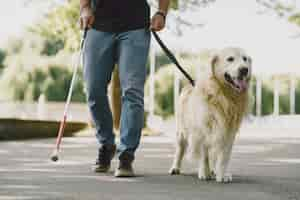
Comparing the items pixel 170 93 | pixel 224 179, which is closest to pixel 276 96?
pixel 170 93

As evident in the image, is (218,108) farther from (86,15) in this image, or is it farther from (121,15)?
(86,15)

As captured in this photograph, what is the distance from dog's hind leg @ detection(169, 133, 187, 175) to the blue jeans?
1.61 ft

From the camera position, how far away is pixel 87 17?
205 inches

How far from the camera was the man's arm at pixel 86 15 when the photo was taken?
5223 mm

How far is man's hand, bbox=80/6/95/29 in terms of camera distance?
5219mm

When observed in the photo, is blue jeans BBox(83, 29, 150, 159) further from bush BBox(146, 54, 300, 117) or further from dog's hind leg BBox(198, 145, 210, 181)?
bush BBox(146, 54, 300, 117)

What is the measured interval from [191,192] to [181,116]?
1258mm

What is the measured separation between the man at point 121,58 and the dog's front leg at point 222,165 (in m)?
0.61

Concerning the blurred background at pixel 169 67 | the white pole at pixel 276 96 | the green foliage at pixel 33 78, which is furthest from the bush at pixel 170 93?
the green foliage at pixel 33 78

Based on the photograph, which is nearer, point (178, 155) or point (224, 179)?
point (224, 179)

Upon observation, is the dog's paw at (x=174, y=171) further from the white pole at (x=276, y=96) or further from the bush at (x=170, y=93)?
the white pole at (x=276, y=96)

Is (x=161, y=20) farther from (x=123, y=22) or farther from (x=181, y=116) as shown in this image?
(x=181, y=116)

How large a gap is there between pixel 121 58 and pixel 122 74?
0.12m

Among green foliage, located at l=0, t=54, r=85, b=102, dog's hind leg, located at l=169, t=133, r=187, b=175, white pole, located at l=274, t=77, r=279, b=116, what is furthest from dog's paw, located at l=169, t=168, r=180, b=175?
white pole, located at l=274, t=77, r=279, b=116
